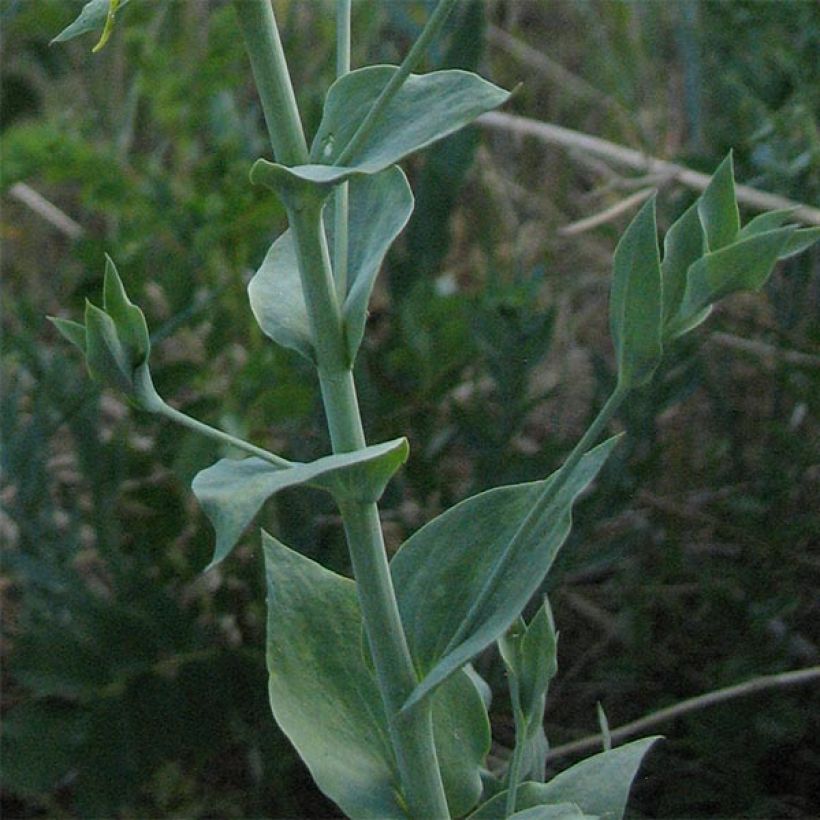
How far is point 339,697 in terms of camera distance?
66 cm

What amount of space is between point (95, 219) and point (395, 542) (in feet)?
3.13

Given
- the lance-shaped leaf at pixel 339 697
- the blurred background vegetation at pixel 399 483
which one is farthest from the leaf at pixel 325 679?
the blurred background vegetation at pixel 399 483

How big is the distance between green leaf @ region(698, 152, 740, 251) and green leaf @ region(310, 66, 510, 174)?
0.10 meters

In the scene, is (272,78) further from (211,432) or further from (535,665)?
(535,665)

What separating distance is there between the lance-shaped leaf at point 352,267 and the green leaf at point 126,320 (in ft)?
0.24

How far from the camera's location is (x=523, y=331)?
1089mm

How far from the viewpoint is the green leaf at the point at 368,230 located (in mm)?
547

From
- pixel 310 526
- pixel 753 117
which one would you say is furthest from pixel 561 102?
pixel 310 526

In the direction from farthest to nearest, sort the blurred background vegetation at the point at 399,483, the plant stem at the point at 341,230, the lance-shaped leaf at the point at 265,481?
the blurred background vegetation at the point at 399,483, the plant stem at the point at 341,230, the lance-shaped leaf at the point at 265,481

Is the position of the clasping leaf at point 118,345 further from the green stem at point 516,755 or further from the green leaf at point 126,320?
the green stem at point 516,755

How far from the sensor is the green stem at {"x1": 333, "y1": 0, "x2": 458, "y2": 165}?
0.45m

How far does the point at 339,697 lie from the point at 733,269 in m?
0.30

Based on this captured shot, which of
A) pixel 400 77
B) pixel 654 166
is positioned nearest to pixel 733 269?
pixel 400 77

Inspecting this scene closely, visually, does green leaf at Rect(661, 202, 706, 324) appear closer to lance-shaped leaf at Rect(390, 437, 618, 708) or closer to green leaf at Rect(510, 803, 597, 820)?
lance-shaped leaf at Rect(390, 437, 618, 708)
